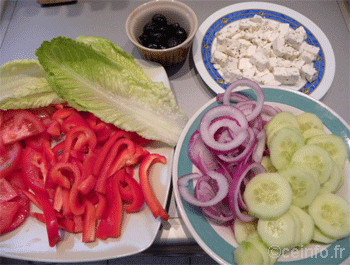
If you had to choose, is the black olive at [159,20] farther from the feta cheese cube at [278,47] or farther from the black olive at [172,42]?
the feta cheese cube at [278,47]

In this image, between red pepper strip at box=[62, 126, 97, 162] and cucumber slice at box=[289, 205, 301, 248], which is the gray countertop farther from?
cucumber slice at box=[289, 205, 301, 248]

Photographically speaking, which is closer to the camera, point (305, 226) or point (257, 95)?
point (305, 226)

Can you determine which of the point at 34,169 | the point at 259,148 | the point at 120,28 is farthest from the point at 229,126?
the point at 120,28

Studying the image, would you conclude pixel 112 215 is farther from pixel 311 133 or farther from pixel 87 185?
pixel 311 133

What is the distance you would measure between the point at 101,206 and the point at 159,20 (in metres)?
1.01

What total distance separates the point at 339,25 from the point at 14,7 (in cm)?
239

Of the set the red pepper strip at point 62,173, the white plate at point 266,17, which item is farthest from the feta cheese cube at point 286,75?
the red pepper strip at point 62,173

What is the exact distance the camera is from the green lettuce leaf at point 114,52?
3.65 feet

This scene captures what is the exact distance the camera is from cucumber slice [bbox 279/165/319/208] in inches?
27.0

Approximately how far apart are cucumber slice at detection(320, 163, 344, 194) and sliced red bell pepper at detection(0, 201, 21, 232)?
117cm

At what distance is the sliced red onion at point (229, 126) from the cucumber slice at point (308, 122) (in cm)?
23

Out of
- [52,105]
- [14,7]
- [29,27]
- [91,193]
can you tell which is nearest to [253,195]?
[91,193]

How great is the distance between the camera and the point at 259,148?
0.84 metres

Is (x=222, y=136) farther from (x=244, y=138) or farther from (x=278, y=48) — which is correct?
(x=278, y=48)
